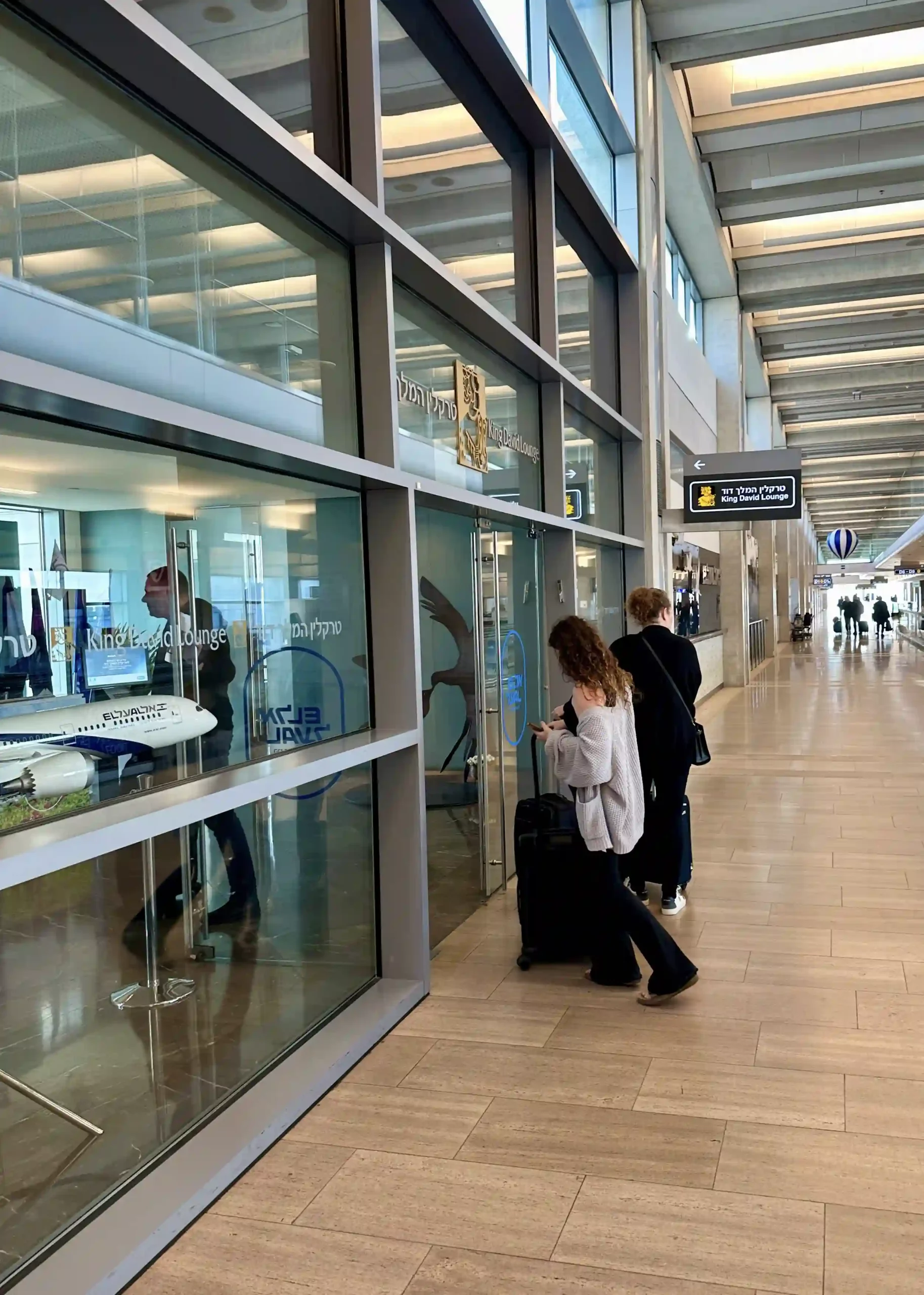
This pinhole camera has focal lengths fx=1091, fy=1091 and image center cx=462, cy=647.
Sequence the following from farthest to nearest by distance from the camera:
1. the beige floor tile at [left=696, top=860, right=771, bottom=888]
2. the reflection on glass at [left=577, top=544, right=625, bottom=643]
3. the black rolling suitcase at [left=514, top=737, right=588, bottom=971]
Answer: the reflection on glass at [left=577, top=544, right=625, bottom=643] < the beige floor tile at [left=696, top=860, right=771, bottom=888] < the black rolling suitcase at [left=514, top=737, right=588, bottom=971]

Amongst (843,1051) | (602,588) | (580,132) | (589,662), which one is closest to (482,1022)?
(843,1051)

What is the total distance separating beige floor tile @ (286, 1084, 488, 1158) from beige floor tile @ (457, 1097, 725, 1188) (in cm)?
7

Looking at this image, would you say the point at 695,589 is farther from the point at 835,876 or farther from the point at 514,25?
the point at 514,25

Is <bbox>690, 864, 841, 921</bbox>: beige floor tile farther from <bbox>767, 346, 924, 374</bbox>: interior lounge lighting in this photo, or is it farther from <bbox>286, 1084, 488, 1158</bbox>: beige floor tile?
<bbox>767, 346, 924, 374</bbox>: interior lounge lighting

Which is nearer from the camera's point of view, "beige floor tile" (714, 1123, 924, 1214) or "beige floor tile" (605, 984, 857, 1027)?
"beige floor tile" (714, 1123, 924, 1214)

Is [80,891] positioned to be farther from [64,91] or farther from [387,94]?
[387,94]

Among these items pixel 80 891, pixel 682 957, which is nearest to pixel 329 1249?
pixel 80 891

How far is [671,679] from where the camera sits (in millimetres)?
5258

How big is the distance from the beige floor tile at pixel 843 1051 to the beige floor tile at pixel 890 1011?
2.5 inches

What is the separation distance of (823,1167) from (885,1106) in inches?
19.1

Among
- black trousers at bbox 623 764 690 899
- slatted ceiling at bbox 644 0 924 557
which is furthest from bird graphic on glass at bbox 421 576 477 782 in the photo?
slatted ceiling at bbox 644 0 924 557

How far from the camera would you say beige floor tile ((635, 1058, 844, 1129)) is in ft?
10.7

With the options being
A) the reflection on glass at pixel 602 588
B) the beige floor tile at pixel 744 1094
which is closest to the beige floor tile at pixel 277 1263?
the beige floor tile at pixel 744 1094

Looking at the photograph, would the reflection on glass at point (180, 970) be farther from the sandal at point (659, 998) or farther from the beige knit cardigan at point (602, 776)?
the sandal at point (659, 998)
